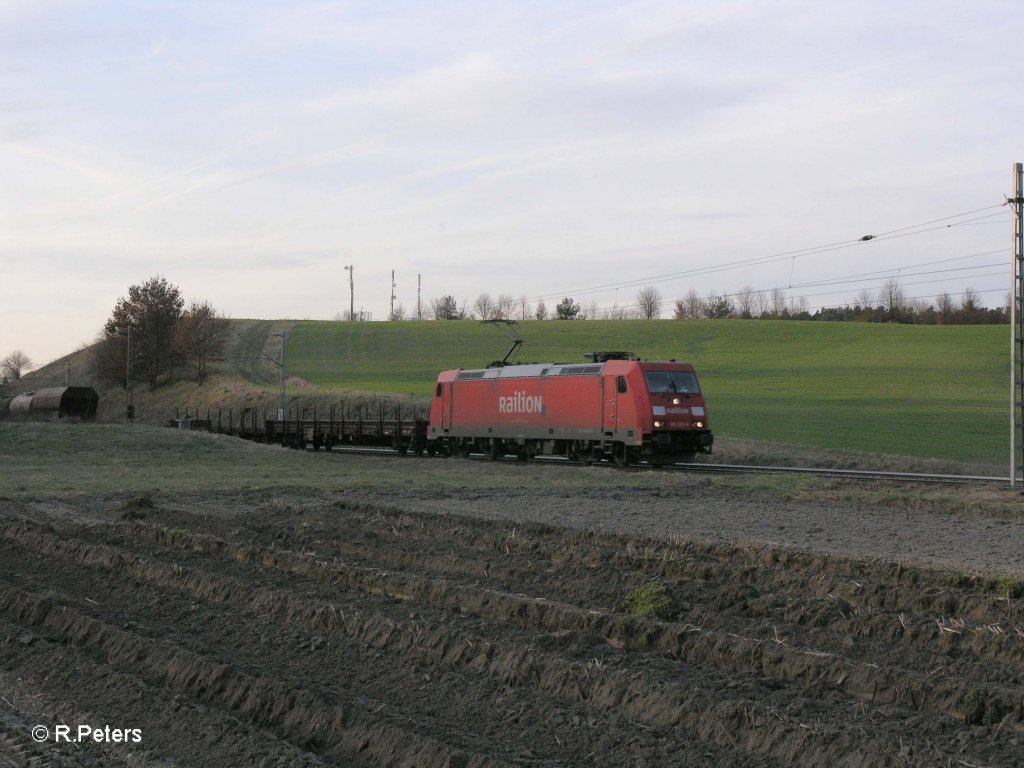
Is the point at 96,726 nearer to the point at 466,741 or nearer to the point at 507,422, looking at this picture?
the point at 466,741

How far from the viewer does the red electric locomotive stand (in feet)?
104

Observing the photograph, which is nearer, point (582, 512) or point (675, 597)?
point (675, 597)

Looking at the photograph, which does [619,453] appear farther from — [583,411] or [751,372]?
[751,372]

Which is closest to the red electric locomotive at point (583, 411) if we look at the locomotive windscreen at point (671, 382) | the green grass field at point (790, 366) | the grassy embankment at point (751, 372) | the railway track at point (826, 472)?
the locomotive windscreen at point (671, 382)

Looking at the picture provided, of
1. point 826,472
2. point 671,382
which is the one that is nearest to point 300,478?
point 671,382

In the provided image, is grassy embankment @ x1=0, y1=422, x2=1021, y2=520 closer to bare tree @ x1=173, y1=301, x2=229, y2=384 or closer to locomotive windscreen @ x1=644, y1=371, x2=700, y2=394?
locomotive windscreen @ x1=644, y1=371, x2=700, y2=394

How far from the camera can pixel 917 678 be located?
7.74 m

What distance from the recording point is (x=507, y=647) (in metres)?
8.71

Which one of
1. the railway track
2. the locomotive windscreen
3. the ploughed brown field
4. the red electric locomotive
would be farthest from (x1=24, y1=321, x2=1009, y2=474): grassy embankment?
the ploughed brown field

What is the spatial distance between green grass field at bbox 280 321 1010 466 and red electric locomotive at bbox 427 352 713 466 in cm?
1205

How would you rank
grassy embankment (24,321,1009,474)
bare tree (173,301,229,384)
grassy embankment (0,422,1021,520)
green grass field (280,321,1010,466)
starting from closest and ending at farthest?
grassy embankment (0,422,1021,520) < green grass field (280,321,1010,466) < grassy embankment (24,321,1009,474) < bare tree (173,301,229,384)

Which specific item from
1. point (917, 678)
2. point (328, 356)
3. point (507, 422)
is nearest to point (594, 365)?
point (507, 422)

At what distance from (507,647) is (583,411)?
25.2m

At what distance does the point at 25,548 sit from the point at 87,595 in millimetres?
4100
